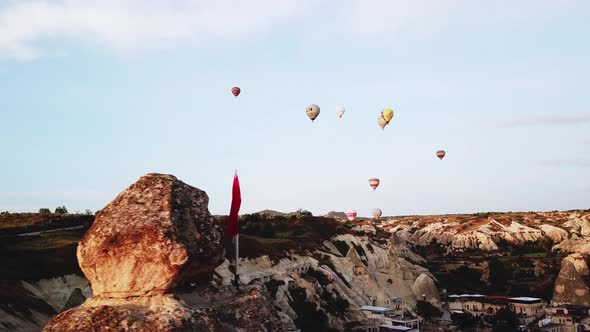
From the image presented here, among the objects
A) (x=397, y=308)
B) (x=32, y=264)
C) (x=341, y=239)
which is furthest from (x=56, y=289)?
(x=341, y=239)

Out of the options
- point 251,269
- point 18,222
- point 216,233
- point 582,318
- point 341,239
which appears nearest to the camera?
point 216,233

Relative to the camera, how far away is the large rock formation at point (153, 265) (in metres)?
9.02

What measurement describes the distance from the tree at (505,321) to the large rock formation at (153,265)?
74043 mm

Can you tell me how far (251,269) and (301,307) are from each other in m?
8.99

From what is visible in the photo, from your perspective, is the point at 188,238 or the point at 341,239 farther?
the point at 341,239

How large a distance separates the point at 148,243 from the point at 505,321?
7781cm

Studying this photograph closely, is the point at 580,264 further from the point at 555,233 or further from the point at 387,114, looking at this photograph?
the point at 555,233

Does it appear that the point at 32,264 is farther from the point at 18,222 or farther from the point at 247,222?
the point at 247,222

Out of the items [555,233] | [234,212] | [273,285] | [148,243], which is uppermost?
[234,212]

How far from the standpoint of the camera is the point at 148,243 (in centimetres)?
947

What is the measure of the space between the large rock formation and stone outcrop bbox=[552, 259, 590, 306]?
9329cm

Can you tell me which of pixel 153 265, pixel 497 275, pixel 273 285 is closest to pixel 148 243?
pixel 153 265

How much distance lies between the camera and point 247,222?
344 feet

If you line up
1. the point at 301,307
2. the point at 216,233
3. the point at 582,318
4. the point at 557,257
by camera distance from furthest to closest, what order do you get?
the point at 557,257
the point at 582,318
the point at 301,307
the point at 216,233
